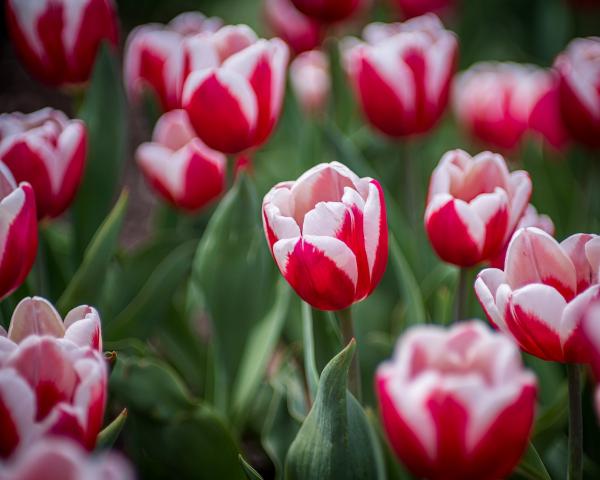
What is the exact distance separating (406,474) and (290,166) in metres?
0.63

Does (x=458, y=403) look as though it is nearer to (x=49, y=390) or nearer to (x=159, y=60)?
(x=49, y=390)

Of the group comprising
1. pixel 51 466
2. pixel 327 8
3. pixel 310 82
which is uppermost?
pixel 51 466

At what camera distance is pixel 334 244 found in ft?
2.19

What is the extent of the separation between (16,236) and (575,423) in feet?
1.69

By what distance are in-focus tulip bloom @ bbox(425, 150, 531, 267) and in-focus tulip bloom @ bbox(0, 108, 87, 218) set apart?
0.40 metres

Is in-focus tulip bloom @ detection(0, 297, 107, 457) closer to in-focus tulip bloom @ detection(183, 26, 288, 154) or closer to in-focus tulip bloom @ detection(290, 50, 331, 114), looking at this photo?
in-focus tulip bloom @ detection(183, 26, 288, 154)

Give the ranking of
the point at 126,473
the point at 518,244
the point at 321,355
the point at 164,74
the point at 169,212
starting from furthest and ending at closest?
the point at 169,212
the point at 164,74
the point at 321,355
the point at 518,244
the point at 126,473

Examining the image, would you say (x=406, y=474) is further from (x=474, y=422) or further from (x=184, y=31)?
(x=184, y=31)

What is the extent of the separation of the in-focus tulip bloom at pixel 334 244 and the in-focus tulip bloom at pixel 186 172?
402 mm

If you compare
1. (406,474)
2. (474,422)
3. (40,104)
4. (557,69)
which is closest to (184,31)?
(557,69)

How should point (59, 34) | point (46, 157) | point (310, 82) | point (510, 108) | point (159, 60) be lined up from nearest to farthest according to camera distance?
point (46, 157), point (59, 34), point (159, 60), point (510, 108), point (310, 82)

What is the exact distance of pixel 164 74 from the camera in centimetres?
118

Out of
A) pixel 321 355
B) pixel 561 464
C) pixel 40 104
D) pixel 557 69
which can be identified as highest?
pixel 557 69

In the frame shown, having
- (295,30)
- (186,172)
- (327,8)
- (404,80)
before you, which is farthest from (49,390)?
(295,30)
